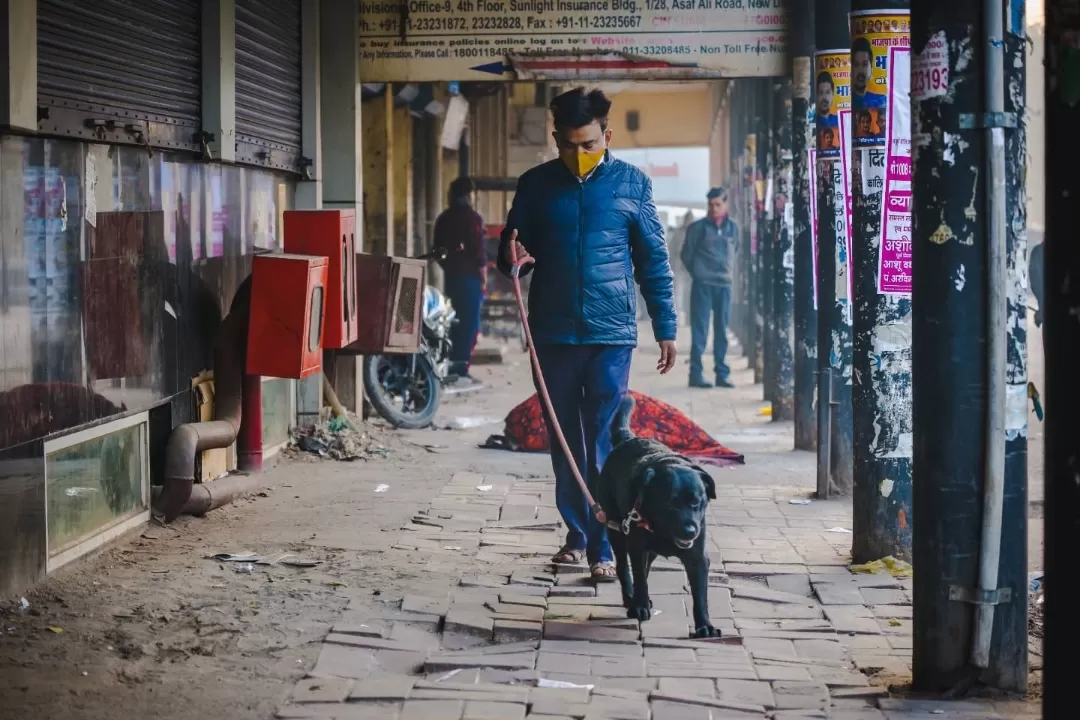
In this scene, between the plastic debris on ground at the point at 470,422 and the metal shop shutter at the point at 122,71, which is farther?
the plastic debris on ground at the point at 470,422

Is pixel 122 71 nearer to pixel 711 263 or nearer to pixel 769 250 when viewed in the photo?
pixel 769 250

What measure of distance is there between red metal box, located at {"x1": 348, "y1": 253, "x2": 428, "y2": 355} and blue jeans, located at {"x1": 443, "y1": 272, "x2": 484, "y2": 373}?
5.19 metres

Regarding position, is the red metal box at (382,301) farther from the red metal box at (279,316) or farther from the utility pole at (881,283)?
the utility pole at (881,283)

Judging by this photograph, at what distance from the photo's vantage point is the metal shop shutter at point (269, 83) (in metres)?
8.65

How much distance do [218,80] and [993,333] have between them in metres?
4.86

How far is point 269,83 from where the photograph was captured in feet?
30.8

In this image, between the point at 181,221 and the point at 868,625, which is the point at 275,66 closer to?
the point at 181,221

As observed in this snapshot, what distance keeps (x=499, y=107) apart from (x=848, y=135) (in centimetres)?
1712

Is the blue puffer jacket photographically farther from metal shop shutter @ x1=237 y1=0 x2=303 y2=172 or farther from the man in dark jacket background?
metal shop shutter @ x1=237 y1=0 x2=303 y2=172

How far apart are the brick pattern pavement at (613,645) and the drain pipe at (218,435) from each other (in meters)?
1.10

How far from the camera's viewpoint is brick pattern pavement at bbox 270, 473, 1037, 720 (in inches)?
174

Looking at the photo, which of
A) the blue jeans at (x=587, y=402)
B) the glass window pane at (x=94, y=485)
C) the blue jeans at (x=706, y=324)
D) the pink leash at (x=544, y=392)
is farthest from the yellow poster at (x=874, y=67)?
the blue jeans at (x=706, y=324)

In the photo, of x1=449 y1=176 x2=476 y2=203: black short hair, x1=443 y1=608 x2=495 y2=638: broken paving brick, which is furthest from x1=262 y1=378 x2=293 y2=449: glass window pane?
x1=449 y1=176 x2=476 y2=203: black short hair

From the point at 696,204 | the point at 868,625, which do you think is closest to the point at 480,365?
the point at 868,625
